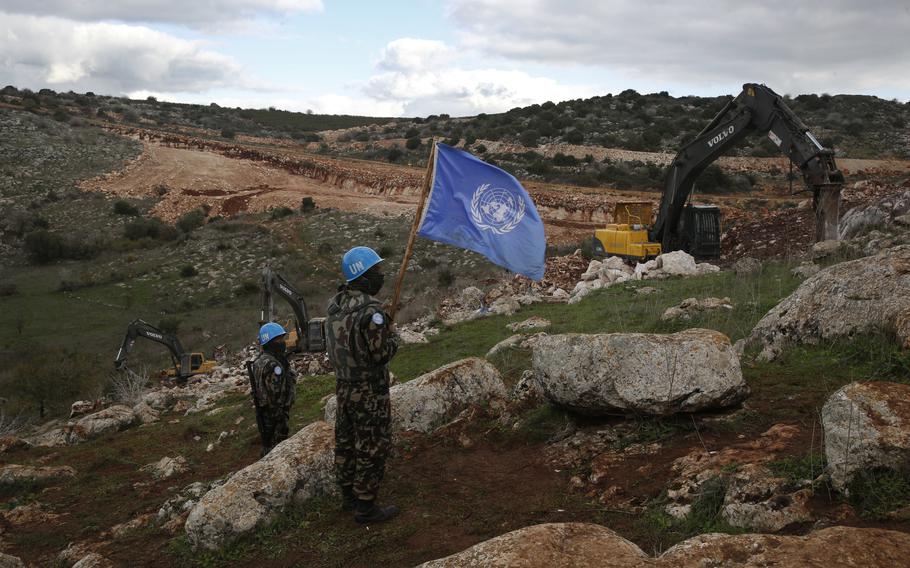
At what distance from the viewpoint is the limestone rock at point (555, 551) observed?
11.0ft

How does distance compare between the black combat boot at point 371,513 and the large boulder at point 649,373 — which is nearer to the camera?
the black combat boot at point 371,513

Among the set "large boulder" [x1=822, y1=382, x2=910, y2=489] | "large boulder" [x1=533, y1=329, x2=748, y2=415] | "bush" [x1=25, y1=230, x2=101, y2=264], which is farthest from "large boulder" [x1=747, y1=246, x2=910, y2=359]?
"bush" [x1=25, y1=230, x2=101, y2=264]

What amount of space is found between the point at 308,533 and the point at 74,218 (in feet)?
115

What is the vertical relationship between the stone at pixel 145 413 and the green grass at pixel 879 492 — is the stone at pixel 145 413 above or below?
below

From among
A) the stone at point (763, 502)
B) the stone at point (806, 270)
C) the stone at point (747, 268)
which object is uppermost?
the stone at point (806, 270)

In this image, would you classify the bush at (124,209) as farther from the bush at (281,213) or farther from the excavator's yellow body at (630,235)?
the excavator's yellow body at (630,235)

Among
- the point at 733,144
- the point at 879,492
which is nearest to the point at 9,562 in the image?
the point at 879,492

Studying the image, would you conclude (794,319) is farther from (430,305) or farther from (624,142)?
(624,142)

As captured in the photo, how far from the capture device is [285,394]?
7230mm

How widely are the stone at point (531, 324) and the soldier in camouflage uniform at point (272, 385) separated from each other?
5.98 meters

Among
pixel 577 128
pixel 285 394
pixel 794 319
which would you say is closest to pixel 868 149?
pixel 577 128

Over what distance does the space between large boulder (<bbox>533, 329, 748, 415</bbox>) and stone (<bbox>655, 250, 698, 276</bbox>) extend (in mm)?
10431

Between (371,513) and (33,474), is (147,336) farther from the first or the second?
(371,513)

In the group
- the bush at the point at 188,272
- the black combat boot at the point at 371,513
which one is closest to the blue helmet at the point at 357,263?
the black combat boot at the point at 371,513
